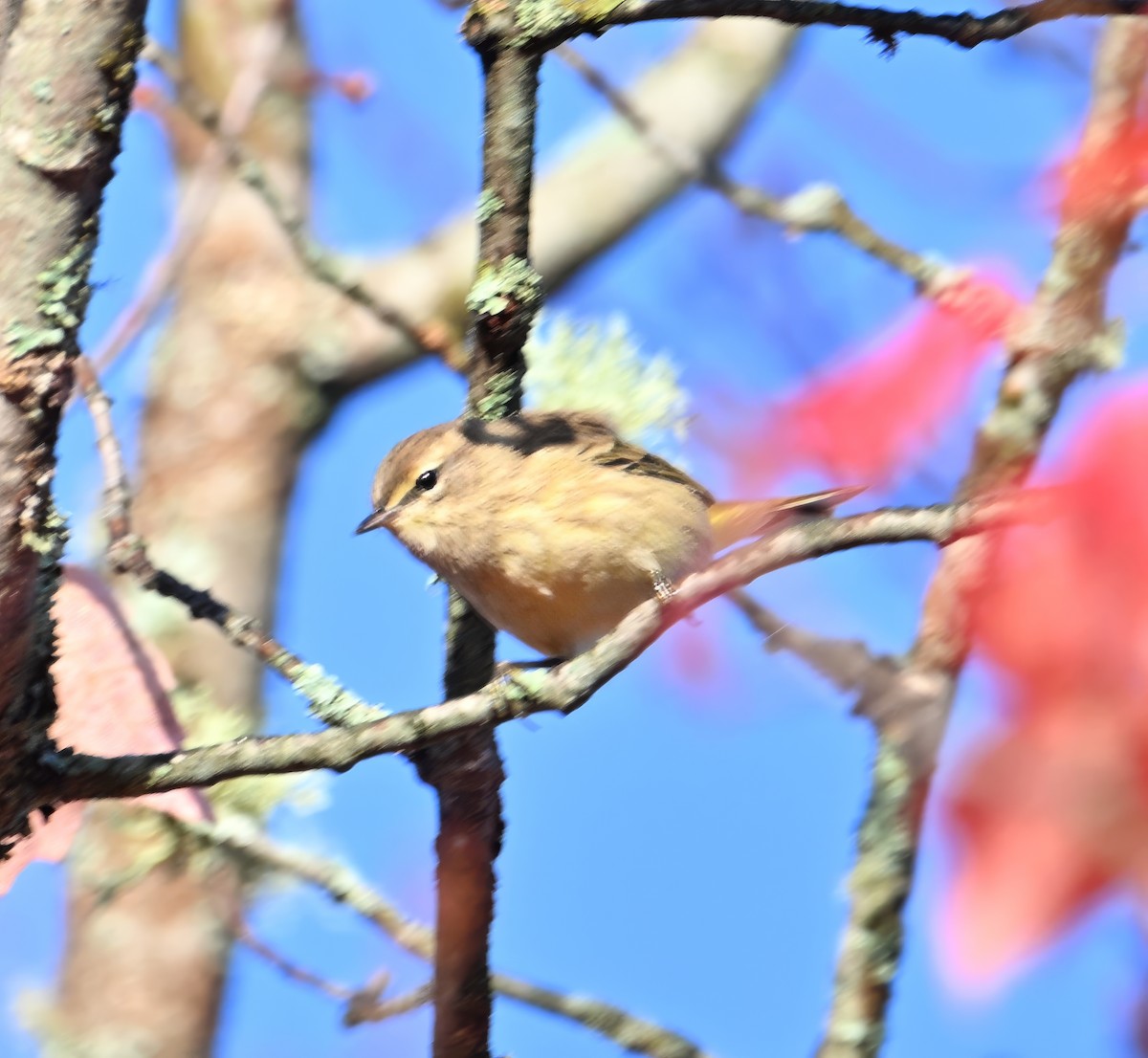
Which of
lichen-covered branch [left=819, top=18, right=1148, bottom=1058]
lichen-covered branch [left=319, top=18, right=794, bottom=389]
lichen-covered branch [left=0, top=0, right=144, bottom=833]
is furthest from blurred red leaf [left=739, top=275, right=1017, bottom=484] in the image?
lichen-covered branch [left=319, top=18, right=794, bottom=389]

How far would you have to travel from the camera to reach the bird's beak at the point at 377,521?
274cm

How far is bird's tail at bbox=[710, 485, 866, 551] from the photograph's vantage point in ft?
8.95

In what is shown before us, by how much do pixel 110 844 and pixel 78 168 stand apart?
2699 millimetres

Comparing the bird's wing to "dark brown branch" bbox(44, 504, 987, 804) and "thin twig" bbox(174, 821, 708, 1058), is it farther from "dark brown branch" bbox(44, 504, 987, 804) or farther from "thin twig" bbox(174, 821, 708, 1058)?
"dark brown branch" bbox(44, 504, 987, 804)

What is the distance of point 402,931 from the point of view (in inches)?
92.0

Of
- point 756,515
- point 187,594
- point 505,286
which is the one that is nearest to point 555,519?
point 756,515

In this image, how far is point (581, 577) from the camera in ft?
8.16

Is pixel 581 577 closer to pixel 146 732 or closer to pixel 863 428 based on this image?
pixel 863 428

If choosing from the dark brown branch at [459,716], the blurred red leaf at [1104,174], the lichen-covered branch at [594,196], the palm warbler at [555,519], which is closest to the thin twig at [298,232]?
the palm warbler at [555,519]

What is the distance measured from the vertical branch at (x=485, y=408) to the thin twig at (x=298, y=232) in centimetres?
70

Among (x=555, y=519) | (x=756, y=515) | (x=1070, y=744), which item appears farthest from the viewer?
(x=756, y=515)

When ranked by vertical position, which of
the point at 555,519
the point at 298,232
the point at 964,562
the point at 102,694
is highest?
the point at 298,232

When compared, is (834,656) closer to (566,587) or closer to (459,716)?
(566,587)

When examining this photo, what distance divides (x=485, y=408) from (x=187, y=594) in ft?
1.45
